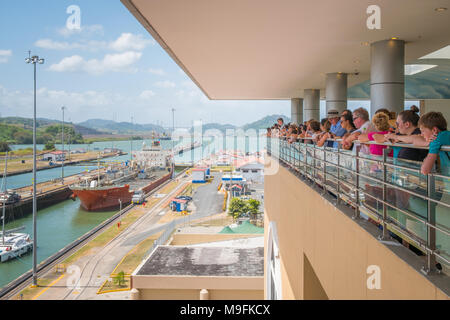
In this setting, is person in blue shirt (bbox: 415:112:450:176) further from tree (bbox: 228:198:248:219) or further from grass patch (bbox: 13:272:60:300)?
tree (bbox: 228:198:248:219)

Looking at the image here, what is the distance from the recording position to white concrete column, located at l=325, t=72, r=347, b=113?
12.9 metres

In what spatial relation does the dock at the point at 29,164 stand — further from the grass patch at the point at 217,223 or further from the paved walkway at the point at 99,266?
the grass patch at the point at 217,223

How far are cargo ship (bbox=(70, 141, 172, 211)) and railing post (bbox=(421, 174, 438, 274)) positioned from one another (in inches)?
1657

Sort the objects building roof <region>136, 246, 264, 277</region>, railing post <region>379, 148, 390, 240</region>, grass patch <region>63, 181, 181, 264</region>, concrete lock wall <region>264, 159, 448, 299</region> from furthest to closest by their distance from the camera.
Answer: grass patch <region>63, 181, 181, 264</region>
building roof <region>136, 246, 264, 277</region>
railing post <region>379, 148, 390, 240</region>
concrete lock wall <region>264, 159, 448, 299</region>

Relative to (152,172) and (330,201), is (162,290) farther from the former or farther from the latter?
(152,172)

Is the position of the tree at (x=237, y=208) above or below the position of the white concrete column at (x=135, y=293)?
below

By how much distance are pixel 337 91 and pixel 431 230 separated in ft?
37.5

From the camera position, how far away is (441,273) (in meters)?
2.24

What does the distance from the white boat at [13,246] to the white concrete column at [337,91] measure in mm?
31244

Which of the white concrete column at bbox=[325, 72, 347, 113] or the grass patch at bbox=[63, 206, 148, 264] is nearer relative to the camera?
the white concrete column at bbox=[325, 72, 347, 113]

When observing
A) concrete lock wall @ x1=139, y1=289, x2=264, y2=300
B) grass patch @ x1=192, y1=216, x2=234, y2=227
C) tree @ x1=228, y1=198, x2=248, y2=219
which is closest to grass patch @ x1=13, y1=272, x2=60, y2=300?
grass patch @ x1=192, y1=216, x2=234, y2=227

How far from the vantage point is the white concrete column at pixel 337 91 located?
12.9 metres

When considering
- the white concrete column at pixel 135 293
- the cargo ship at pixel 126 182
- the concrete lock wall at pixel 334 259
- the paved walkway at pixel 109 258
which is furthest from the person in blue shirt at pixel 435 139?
the cargo ship at pixel 126 182
